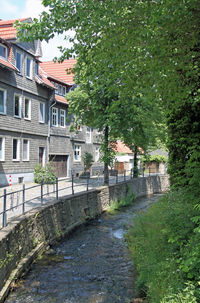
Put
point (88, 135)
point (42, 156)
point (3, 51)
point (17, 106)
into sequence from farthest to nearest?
point (88, 135)
point (42, 156)
point (17, 106)
point (3, 51)

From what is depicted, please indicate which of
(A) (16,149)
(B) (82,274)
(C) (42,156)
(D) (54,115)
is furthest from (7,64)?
(B) (82,274)

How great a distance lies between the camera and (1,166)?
69.2 feet

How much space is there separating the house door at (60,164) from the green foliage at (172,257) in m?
19.3

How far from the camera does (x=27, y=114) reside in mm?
24062

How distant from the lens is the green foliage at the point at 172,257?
5300 mm

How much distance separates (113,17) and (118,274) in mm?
6250

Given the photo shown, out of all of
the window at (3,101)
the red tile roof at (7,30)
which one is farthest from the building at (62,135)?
the window at (3,101)

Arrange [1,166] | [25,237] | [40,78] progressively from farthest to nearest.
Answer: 1. [40,78]
2. [1,166]
3. [25,237]

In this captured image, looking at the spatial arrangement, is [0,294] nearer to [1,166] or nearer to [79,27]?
[79,27]

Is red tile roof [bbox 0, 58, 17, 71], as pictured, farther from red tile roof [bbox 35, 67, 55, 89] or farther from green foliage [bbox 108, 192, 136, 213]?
green foliage [bbox 108, 192, 136, 213]

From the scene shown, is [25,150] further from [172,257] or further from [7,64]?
[172,257]

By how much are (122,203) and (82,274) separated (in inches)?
467

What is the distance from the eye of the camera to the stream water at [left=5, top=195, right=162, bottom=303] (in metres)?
7.26

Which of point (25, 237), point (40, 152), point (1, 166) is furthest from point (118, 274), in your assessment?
point (40, 152)
